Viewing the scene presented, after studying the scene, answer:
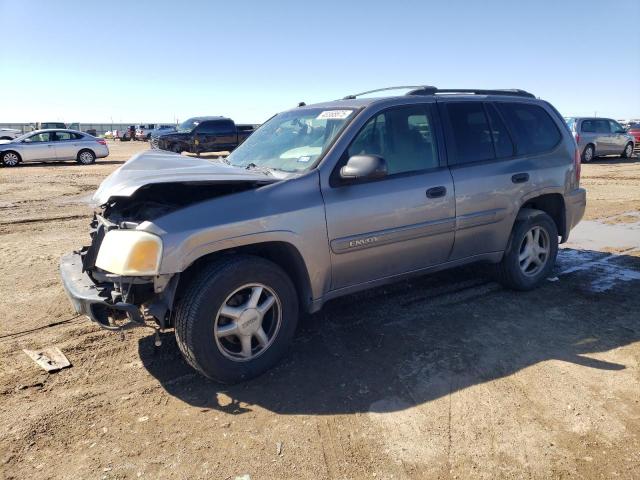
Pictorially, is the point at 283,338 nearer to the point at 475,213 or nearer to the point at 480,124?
the point at 475,213

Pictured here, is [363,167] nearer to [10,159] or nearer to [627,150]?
[10,159]

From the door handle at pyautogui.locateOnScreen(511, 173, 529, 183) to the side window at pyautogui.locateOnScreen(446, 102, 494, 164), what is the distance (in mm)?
301

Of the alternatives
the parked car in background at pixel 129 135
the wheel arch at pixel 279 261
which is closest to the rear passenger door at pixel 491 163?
the wheel arch at pixel 279 261

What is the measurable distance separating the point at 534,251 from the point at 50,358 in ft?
14.6

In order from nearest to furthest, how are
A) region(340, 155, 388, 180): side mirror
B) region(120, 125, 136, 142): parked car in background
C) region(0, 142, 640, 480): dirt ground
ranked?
region(0, 142, 640, 480): dirt ground < region(340, 155, 388, 180): side mirror < region(120, 125, 136, 142): parked car in background

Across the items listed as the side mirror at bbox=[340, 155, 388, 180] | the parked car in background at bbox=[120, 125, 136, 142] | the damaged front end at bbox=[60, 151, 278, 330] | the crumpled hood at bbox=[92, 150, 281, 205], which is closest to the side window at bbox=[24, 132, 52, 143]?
the crumpled hood at bbox=[92, 150, 281, 205]

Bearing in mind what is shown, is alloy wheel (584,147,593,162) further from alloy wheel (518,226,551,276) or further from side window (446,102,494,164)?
Answer: side window (446,102,494,164)

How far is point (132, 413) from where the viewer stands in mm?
2982

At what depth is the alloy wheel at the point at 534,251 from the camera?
4.84 m

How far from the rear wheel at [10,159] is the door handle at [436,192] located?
68.3 ft

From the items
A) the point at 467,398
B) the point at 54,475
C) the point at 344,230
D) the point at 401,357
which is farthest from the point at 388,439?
the point at 54,475

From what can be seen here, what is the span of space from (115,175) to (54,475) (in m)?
2.01

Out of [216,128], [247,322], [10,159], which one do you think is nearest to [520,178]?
[247,322]

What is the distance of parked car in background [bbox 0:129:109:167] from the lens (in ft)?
64.8
